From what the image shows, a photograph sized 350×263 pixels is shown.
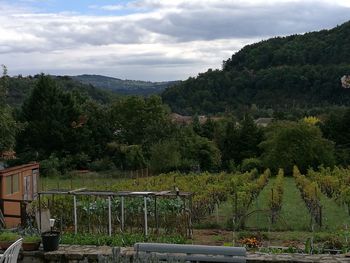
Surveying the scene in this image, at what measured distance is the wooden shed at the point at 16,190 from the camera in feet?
40.0

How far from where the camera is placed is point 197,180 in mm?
23656

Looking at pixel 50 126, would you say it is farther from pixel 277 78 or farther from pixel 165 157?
pixel 277 78

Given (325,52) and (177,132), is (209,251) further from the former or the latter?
(325,52)

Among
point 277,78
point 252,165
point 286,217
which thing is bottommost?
point 252,165

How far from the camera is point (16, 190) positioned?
13.9 meters

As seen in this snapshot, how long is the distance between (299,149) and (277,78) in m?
39.7

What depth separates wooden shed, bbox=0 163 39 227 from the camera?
40.0 feet

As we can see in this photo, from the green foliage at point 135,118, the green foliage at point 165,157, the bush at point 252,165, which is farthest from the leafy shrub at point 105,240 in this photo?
the green foliage at point 135,118

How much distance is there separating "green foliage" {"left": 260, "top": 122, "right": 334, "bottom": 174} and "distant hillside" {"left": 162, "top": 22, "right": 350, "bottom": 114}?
1135 inches

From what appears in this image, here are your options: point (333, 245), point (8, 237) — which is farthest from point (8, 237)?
point (333, 245)

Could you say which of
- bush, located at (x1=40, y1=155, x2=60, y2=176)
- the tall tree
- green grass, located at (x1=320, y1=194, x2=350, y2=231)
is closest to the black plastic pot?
green grass, located at (x1=320, y1=194, x2=350, y2=231)

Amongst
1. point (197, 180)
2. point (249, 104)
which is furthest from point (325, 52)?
point (197, 180)

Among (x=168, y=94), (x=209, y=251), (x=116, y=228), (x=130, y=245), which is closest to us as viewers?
(x=209, y=251)

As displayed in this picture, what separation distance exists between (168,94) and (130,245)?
7337cm
